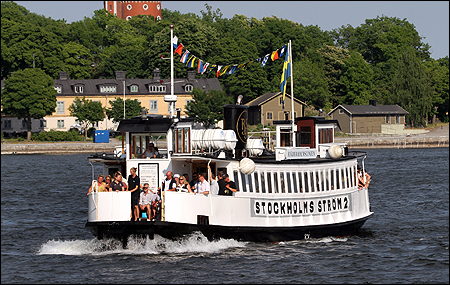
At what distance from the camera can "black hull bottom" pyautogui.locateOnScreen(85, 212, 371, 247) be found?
2370cm

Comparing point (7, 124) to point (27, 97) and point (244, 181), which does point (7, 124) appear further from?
point (244, 181)

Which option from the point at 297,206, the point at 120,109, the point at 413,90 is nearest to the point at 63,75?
the point at 120,109

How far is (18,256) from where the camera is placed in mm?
26219

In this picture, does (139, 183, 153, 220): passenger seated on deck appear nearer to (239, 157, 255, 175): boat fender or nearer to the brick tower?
(239, 157, 255, 175): boat fender

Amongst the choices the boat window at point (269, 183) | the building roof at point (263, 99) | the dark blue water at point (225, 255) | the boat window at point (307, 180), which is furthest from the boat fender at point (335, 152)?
the building roof at point (263, 99)

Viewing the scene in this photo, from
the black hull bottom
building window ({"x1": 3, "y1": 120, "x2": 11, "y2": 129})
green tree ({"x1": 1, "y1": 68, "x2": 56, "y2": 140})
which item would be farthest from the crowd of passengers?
building window ({"x1": 3, "y1": 120, "x2": 11, "y2": 129})

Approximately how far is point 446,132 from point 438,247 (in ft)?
302

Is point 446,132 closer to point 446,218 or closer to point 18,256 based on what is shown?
point 446,218

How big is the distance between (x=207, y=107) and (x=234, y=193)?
2987 inches

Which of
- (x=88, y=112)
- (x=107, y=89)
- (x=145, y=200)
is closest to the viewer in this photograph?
(x=145, y=200)

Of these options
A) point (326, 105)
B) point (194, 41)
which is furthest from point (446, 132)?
point (194, 41)

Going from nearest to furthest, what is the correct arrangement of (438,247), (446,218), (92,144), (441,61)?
(438,247), (446,218), (92,144), (441,61)

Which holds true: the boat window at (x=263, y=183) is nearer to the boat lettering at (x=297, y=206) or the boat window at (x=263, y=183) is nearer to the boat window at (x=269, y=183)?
→ the boat window at (x=269, y=183)

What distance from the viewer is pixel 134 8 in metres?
180
